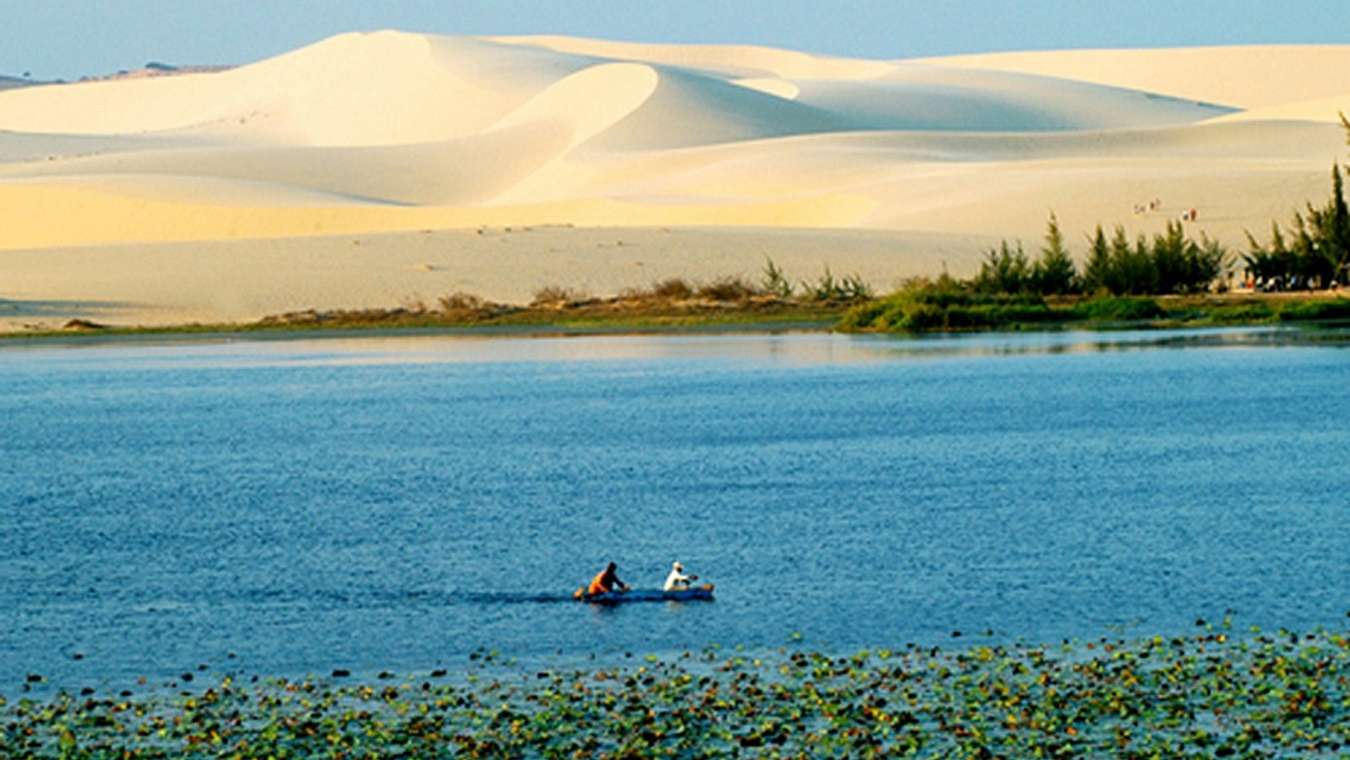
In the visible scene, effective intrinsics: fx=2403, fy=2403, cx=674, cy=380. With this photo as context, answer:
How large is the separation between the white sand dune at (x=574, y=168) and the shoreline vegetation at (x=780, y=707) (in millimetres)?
45394

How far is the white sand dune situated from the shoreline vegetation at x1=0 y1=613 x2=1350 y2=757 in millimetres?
45394

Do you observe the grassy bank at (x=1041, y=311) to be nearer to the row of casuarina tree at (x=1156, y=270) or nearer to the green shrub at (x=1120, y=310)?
the green shrub at (x=1120, y=310)

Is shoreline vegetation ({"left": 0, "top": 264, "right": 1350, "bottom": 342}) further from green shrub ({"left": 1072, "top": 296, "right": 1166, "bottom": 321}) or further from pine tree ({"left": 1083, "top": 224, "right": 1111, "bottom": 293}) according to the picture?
pine tree ({"left": 1083, "top": 224, "right": 1111, "bottom": 293})

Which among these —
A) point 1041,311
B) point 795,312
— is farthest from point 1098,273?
point 795,312

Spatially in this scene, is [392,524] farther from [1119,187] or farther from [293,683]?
[1119,187]

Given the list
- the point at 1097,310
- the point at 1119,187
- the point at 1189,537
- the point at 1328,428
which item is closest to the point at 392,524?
the point at 1189,537

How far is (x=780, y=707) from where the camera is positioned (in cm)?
1359

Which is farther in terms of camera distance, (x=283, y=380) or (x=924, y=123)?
(x=924, y=123)

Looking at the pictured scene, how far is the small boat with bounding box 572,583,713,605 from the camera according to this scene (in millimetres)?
17328

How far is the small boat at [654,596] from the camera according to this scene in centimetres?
1733

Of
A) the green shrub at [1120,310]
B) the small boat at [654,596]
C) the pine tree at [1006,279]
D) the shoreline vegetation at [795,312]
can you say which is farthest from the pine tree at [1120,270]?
the small boat at [654,596]

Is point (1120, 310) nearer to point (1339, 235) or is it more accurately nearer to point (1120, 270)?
point (1120, 270)

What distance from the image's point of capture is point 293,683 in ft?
48.6

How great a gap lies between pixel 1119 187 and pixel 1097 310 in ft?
92.5
